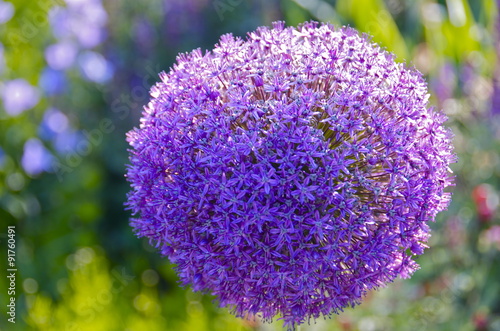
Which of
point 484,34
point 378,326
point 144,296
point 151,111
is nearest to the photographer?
point 151,111

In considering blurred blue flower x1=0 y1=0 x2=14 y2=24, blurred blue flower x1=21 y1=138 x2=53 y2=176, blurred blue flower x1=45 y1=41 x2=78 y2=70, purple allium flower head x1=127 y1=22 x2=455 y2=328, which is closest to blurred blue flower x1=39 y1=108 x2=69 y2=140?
blurred blue flower x1=21 y1=138 x2=53 y2=176

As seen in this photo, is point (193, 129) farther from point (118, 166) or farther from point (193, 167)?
point (118, 166)

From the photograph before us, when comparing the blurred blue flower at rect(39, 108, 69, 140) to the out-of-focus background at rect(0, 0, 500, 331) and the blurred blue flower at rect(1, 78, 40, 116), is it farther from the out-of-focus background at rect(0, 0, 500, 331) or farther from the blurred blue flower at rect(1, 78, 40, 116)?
the blurred blue flower at rect(1, 78, 40, 116)

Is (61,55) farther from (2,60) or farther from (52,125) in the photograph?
(52,125)

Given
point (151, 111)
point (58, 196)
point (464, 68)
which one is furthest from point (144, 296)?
point (464, 68)

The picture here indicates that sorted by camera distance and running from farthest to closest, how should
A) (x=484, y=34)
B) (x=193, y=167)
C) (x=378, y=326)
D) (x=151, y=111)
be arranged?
(x=484, y=34), (x=378, y=326), (x=151, y=111), (x=193, y=167)

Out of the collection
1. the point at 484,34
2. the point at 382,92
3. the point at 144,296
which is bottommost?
the point at 144,296
